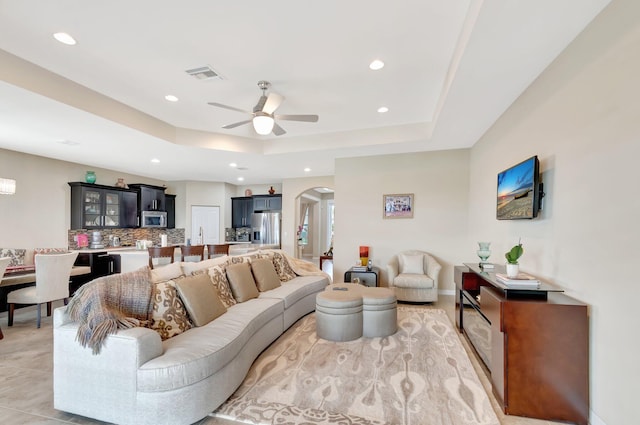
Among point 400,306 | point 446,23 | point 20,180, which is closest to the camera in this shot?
point 446,23

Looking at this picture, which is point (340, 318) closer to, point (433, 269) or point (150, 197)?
point (433, 269)

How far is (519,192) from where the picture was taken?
9.32 ft

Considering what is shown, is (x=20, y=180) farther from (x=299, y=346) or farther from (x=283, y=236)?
(x=299, y=346)

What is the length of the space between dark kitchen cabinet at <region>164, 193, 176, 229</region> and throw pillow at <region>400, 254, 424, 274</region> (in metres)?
6.58

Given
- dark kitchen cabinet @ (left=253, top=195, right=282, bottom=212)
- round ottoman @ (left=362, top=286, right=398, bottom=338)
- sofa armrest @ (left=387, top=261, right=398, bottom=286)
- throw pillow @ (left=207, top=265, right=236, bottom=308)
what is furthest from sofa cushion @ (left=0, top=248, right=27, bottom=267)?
sofa armrest @ (left=387, top=261, right=398, bottom=286)

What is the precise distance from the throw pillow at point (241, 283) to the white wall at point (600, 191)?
2888 millimetres

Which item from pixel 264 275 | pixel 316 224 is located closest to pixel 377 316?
pixel 264 275

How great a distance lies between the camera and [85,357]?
76.4 inches

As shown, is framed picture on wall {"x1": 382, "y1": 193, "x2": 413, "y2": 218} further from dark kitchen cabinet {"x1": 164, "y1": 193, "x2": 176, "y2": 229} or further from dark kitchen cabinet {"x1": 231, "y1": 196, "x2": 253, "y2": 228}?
dark kitchen cabinet {"x1": 164, "y1": 193, "x2": 176, "y2": 229}

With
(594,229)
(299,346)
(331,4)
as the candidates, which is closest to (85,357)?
(299,346)

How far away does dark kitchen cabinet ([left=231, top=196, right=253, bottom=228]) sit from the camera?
29.9 feet

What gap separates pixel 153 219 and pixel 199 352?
6878 millimetres

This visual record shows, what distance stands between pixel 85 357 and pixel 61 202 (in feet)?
18.2

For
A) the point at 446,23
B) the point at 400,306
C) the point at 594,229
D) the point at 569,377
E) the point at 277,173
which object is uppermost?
the point at 446,23
